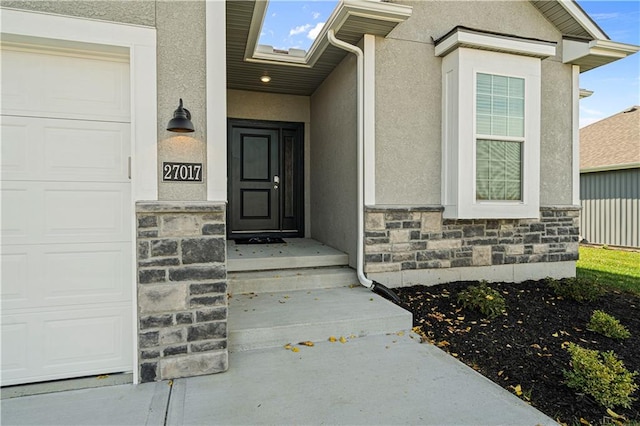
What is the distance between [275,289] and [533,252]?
3.74 meters

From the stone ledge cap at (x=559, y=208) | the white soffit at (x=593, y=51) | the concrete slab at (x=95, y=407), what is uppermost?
the white soffit at (x=593, y=51)

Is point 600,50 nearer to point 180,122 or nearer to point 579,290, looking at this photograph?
point 579,290

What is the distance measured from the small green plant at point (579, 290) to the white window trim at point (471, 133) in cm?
96

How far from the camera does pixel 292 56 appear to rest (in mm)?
5059

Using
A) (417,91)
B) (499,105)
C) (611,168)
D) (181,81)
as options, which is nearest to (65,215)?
(181,81)

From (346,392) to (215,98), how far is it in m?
2.30

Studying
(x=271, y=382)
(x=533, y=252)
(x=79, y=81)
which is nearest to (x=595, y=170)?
(x=533, y=252)

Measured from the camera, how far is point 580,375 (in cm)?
242

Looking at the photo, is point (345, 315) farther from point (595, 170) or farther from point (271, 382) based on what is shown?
point (595, 170)

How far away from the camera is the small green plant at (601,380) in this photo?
7.38 ft

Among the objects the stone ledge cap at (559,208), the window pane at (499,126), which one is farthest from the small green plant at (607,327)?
the window pane at (499,126)

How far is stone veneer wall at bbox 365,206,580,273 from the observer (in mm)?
4430

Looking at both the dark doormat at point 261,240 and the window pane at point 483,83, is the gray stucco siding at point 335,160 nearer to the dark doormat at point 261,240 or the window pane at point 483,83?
the dark doormat at point 261,240

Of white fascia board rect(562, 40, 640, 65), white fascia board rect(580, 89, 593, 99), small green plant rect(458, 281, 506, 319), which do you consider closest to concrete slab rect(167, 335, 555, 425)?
small green plant rect(458, 281, 506, 319)
